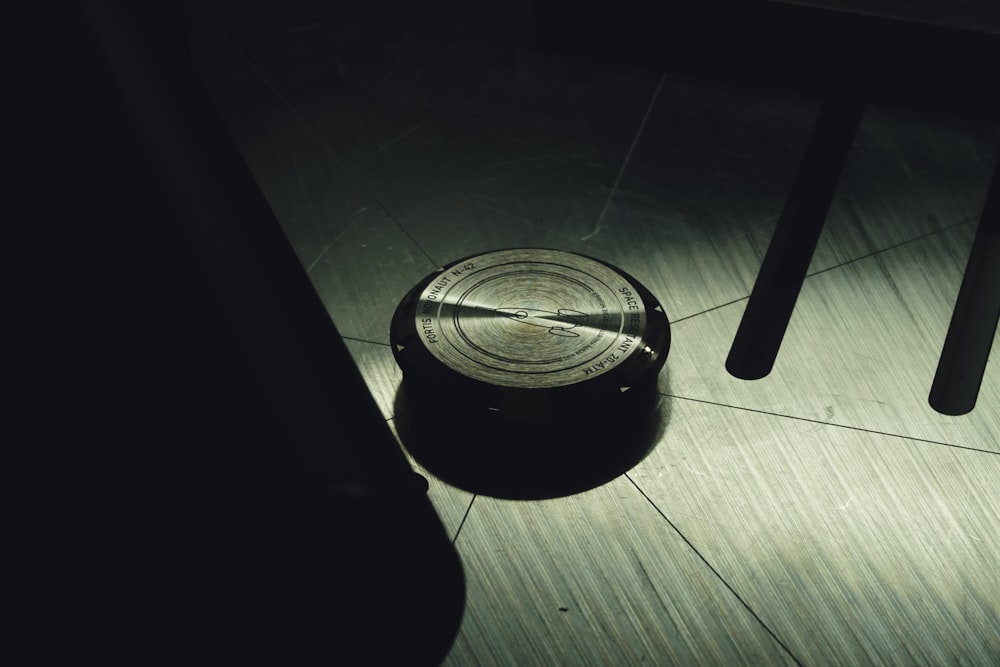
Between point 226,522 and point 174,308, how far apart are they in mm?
145

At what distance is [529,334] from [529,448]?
0.19 m

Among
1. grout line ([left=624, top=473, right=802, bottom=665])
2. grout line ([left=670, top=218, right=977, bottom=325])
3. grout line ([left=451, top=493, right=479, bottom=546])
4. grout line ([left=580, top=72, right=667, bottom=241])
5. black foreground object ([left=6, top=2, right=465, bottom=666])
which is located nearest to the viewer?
black foreground object ([left=6, top=2, right=465, bottom=666])

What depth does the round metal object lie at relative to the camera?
4.76 ft

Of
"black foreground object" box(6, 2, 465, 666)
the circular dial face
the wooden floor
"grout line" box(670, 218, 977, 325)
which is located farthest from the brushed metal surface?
"black foreground object" box(6, 2, 465, 666)

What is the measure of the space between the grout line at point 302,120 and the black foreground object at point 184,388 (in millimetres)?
1329

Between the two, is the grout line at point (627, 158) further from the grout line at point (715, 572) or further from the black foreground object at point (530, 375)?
the grout line at point (715, 572)

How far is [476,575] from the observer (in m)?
1.38

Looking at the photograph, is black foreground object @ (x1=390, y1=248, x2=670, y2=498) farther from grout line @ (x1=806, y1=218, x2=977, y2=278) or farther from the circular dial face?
grout line @ (x1=806, y1=218, x2=977, y2=278)

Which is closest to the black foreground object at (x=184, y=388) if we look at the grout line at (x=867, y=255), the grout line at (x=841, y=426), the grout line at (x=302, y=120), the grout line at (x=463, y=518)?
the grout line at (x=463, y=518)

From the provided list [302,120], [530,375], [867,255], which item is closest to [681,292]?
[867,255]

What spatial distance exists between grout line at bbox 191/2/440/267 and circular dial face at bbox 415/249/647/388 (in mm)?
379

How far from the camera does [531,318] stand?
1576 millimetres

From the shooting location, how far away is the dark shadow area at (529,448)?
58.7 inches

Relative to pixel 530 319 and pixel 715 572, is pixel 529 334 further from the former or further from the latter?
pixel 715 572
